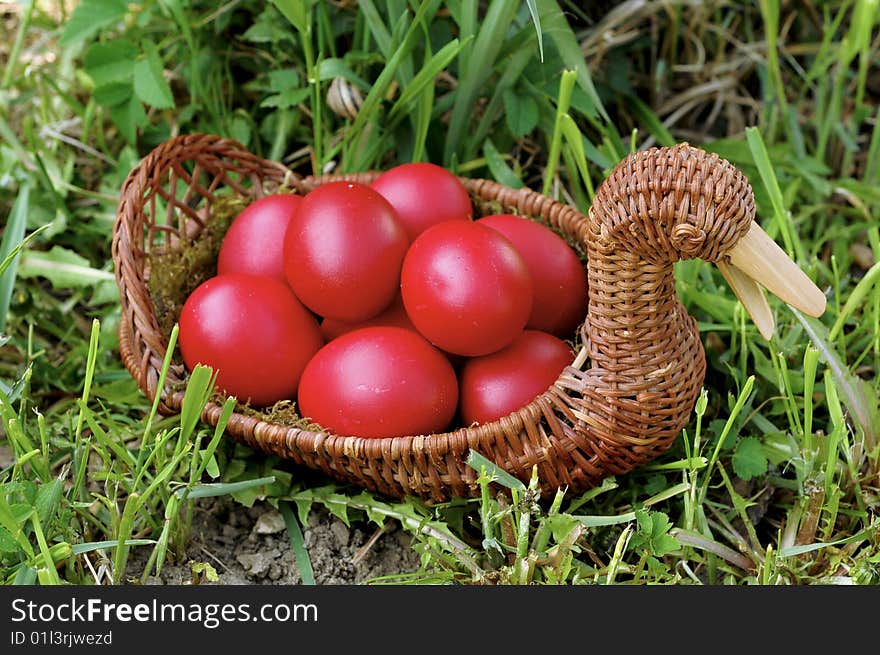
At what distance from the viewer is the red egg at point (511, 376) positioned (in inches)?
56.9

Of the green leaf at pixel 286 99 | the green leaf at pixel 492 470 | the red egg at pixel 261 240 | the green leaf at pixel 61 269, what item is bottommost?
the green leaf at pixel 61 269

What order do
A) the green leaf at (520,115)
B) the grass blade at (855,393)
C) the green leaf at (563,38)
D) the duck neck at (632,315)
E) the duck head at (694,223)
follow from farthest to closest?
the green leaf at (520,115) < the green leaf at (563,38) < the grass blade at (855,393) < the duck neck at (632,315) < the duck head at (694,223)

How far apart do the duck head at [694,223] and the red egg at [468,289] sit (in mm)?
160

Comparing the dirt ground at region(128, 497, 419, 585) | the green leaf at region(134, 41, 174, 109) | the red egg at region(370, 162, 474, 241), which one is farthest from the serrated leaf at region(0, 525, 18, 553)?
the green leaf at region(134, 41, 174, 109)

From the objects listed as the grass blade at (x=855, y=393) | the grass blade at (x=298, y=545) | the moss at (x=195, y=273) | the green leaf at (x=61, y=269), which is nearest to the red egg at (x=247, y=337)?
the moss at (x=195, y=273)

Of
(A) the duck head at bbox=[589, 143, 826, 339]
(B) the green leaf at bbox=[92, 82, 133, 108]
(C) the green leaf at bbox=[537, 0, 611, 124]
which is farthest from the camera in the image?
(B) the green leaf at bbox=[92, 82, 133, 108]

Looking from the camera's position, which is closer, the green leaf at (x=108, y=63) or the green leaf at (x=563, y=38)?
the green leaf at (x=563, y=38)

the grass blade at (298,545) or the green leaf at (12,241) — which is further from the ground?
the green leaf at (12,241)

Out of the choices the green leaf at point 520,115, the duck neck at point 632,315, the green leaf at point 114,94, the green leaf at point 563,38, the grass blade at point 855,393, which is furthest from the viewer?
the green leaf at point 114,94

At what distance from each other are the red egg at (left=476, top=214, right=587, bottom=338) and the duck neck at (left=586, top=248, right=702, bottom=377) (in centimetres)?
19

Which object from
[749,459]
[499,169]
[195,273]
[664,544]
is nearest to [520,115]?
[499,169]

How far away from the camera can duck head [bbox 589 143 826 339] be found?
1201mm

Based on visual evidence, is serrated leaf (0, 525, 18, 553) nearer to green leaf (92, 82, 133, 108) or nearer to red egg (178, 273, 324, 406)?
red egg (178, 273, 324, 406)

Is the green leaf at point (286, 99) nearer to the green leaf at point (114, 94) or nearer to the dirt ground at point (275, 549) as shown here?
the green leaf at point (114, 94)
